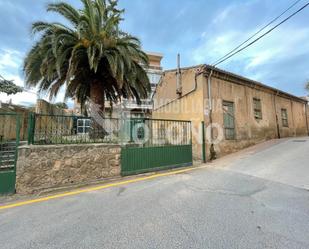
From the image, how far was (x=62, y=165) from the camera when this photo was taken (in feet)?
18.2

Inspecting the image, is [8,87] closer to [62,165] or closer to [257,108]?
[62,165]

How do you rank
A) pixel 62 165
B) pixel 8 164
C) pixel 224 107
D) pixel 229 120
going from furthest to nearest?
1. pixel 229 120
2. pixel 224 107
3. pixel 62 165
4. pixel 8 164

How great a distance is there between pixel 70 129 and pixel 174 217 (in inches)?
177

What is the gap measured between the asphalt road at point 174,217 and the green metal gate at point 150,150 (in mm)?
1148

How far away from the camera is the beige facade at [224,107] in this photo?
30.9 ft

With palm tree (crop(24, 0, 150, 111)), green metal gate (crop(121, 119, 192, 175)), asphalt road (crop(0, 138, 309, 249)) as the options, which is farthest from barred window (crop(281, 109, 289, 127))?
palm tree (crop(24, 0, 150, 111))

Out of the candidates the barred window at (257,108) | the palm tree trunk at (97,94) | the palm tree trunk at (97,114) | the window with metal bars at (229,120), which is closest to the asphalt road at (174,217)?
the palm tree trunk at (97,114)

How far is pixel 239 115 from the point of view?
35.4 feet

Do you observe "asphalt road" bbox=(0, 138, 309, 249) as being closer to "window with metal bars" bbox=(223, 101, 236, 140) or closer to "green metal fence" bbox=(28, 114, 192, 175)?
"green metal fence" bbox=(28, 114, 192, 175)

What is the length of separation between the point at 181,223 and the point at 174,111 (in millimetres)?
9375

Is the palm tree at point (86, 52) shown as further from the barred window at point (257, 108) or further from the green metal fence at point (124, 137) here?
the barred window at point (257, 108)

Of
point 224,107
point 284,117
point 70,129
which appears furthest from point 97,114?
point 284,117

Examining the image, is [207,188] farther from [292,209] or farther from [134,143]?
[134,143]

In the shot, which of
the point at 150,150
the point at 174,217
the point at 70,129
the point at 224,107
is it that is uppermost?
the point at 224,107
